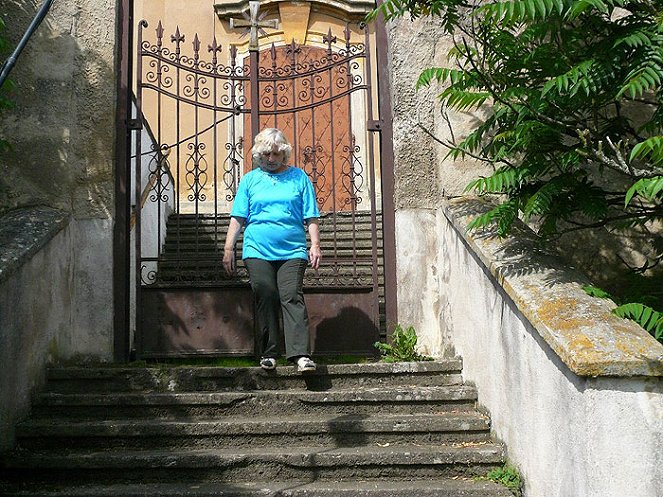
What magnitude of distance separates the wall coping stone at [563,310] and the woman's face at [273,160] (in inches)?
52.2

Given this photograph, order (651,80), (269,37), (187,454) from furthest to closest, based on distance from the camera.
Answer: (269,37) < (187,454) < (651,80)

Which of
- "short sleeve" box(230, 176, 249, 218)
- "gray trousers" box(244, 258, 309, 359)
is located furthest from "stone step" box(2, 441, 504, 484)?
"short sleeve" box(230, 176, 249, 218)

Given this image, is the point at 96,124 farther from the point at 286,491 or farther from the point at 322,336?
the point at 286,491

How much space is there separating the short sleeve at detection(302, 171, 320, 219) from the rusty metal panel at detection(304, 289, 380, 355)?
3.51 ft

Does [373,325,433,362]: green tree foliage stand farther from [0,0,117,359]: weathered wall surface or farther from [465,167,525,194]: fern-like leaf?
[0,0,117,359]: weathered wall surface

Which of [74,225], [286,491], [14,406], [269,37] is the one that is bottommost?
[286,491]

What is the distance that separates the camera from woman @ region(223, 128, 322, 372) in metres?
5.53

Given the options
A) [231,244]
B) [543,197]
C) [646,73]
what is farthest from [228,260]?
[646,73]

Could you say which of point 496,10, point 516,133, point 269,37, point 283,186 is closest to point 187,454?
point 283,186

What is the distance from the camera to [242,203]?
584 centimetres

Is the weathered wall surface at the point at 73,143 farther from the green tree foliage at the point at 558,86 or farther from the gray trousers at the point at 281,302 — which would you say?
the green tree foliage at the point at 558,86

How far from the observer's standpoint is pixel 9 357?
4.95m

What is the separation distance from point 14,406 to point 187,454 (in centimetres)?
114

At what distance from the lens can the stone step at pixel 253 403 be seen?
5.27m
